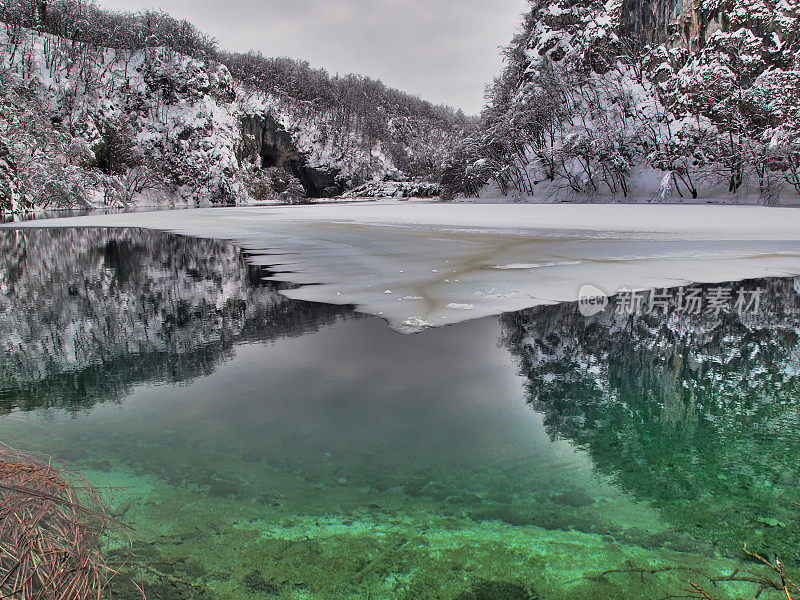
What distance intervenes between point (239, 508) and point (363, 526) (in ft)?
1.66

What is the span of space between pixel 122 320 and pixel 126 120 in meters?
44.8

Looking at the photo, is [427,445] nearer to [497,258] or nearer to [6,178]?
[497,258]

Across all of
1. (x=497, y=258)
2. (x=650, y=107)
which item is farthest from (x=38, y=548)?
(x=650, y=107)

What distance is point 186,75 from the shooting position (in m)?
45.1

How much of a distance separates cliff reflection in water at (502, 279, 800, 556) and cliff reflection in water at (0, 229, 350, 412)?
219 cm

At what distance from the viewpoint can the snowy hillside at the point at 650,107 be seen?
20.8 metres

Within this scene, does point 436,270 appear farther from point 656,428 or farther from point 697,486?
point 697,486

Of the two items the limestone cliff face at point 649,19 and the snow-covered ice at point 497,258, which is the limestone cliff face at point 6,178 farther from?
the limestone cliff face at point 649,19

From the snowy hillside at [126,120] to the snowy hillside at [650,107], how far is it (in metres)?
7.15

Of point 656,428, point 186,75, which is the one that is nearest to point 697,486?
point 656,428

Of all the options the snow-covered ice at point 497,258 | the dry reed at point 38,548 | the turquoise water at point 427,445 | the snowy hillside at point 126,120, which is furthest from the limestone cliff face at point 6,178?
the dry reed at point 38,548

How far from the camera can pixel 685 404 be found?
307 cm

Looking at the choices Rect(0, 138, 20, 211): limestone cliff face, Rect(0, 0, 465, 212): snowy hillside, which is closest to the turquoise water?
Rect(0, 138, 20, 211): limestone cliff face

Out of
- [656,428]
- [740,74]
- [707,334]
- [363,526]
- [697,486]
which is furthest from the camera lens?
[740,74]
